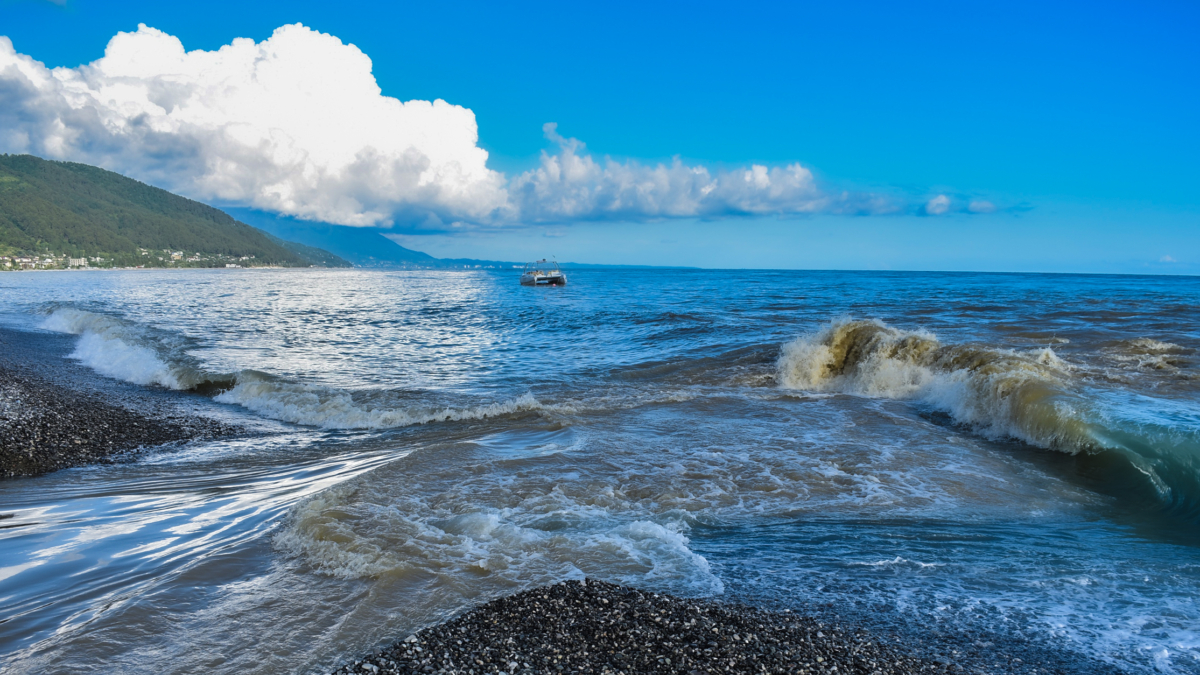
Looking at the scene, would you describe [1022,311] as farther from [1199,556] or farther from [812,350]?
[1199,556]

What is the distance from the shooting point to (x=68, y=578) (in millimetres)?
4992

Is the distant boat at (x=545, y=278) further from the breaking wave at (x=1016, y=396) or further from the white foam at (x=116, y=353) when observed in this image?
the breaking wave at (x=1016, y=396)

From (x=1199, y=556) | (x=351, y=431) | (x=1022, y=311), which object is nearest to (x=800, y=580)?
(x=1199, y=556)

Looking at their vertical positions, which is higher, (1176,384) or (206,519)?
(1176,384)

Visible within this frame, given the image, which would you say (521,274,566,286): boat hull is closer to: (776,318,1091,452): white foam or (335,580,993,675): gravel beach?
(776,318,1091,452): white foam

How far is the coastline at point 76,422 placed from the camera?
8.59 metres

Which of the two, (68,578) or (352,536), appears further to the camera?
(352,536)

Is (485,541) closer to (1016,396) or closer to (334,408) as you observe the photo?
(334,408)

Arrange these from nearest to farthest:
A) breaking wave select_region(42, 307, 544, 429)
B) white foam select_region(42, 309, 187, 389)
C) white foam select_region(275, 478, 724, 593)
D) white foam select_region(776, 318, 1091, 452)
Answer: white foam select_region(275, 478, 724, 593)
white foam select_region(776, 318, 1091, 452)
breaking wave select_region(42, 307, 544, 429)
white foam select_region(42, 309, 187, 389)

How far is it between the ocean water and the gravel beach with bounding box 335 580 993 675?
37 cm

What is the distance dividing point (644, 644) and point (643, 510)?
3.03 metres

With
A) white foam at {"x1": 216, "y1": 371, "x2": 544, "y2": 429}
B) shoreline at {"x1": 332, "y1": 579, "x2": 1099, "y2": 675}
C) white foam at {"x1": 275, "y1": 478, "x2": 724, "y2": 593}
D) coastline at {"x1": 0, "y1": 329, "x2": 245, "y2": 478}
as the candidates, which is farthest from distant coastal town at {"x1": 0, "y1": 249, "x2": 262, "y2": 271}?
shoreline at {"x1": 332, "y1": 579, "x2": 1099, "y2": 675}

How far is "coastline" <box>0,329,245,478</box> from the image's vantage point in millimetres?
8594

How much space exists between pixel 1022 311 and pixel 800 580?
33756 mm
